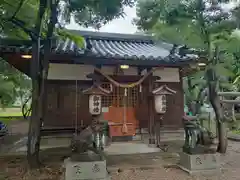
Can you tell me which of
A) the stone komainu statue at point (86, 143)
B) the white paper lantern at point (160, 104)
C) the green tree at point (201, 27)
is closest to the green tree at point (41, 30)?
the green tree at point (201, 27)

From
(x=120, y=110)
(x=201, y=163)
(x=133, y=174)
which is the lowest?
(x=133, y=174)

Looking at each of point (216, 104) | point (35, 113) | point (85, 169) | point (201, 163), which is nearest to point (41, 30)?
point (35, 113)

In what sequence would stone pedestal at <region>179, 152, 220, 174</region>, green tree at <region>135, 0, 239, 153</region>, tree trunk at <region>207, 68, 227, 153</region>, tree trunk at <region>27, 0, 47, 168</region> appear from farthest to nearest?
tree trunk at <region>207, 68, 227, 153</region>, green tree at <region>135, 0, 239, 153</region>, tree trunk at <region>27, 0, 47, 168</region>, stone pedestal at <region>179, 152, 220, 174</region>

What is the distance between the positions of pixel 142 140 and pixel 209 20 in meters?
5.05

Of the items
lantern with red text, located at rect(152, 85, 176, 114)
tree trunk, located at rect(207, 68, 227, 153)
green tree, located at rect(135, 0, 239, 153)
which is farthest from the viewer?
lantern with red text, located at rect(152, 85, 176, 114)

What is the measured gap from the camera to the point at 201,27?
573 centimetres

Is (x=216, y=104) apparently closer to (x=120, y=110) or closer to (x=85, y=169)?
(x=120, y=110)

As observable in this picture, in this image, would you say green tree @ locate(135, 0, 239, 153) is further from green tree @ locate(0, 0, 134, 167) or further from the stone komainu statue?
the stone komainu statue

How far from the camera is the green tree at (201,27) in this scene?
5.49 meters

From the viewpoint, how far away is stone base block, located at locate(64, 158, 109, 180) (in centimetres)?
409

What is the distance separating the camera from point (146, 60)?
6453 mm

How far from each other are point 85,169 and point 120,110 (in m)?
4.11

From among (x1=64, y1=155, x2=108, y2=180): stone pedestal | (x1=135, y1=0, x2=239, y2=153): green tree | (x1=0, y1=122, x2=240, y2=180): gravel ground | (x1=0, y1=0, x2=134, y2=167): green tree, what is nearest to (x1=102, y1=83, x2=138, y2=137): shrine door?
(x1=0, y1=122, x2=240, y2=180): gravel ground

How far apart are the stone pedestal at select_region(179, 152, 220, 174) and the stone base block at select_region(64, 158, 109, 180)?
6.69 feet
